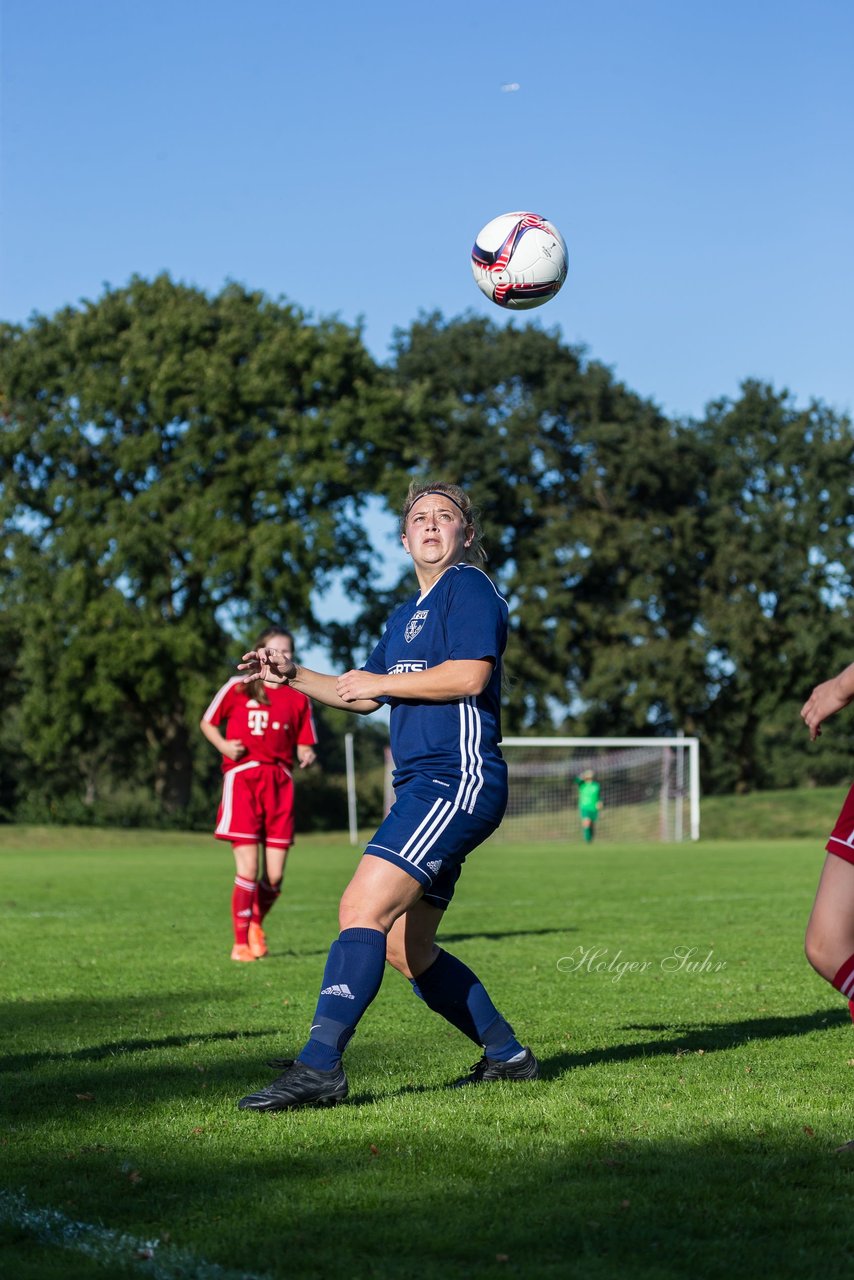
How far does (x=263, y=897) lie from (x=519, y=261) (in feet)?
18.2

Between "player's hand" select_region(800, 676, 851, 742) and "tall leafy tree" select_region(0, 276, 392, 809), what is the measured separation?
3634 cm

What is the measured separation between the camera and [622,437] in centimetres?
5281

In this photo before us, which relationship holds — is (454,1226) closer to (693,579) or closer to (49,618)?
(49,618)


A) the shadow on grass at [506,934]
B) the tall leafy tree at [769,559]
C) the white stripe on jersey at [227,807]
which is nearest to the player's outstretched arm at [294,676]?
the white stripe on jersey at [227,807]

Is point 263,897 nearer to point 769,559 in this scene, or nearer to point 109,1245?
point 109,1245

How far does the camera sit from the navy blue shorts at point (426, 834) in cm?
490

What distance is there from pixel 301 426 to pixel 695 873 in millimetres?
24842

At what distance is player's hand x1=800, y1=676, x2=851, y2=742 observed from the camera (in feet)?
14.0

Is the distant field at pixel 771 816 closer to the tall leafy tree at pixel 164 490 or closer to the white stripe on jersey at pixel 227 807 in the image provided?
the tall leafy tree at pixel 164 490

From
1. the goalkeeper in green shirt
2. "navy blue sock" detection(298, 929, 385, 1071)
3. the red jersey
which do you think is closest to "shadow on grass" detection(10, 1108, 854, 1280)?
"navy blue sock" detection(298, 929, 385, 1071)

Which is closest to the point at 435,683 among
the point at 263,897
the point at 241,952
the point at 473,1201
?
the point at 473,1201

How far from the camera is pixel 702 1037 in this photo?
6.76 metres

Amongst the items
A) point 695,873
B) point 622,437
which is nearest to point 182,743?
point 622,437

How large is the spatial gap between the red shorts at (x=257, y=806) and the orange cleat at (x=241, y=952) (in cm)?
76
